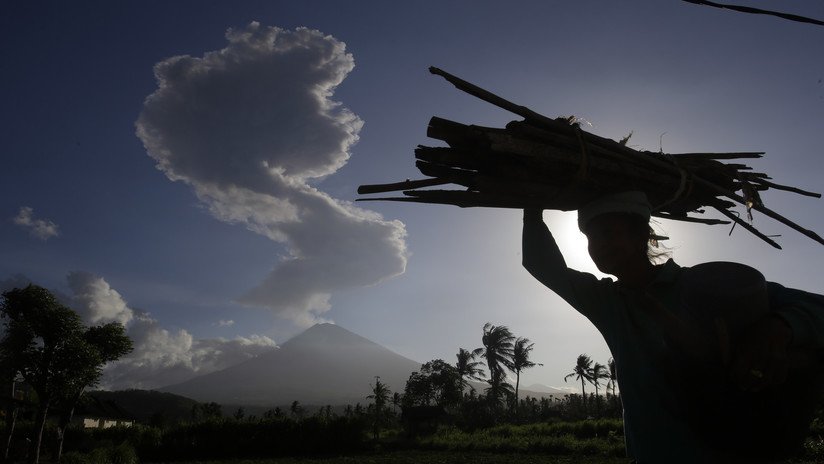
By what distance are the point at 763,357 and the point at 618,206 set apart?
0.93m

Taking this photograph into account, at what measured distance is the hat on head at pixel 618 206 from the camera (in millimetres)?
2035

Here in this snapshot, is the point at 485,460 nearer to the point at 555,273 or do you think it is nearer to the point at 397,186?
the point at 555,273

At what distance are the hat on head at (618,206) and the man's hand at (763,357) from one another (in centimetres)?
81

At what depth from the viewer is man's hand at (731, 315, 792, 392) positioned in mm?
1243

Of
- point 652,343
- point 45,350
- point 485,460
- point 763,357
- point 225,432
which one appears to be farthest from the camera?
point 225,432

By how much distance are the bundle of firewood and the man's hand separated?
1031mm

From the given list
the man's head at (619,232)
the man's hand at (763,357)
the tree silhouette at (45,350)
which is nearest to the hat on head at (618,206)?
the man's head at (619,232)

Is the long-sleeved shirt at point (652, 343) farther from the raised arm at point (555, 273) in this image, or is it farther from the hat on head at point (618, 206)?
the hat on head at point (618, 206)

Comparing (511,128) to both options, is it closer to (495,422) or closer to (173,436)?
(173,436)

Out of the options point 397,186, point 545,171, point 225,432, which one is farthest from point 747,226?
point 225,432

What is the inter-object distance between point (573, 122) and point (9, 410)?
2882 centimetres

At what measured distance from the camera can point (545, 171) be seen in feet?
7.23

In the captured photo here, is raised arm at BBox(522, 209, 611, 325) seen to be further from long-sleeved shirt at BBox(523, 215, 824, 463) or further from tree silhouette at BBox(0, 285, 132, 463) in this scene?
tree silhouette at BBox(0, 285, 132, 463)

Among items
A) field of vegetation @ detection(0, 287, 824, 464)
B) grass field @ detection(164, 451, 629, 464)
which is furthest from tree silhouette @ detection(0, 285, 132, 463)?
grass field @ detection(164, 451, 629, 464)
